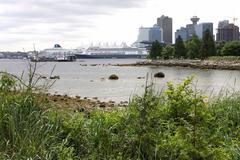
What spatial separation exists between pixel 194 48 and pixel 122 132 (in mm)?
121689

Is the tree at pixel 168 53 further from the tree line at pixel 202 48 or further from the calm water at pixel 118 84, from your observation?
the calm water at pixel 118 84

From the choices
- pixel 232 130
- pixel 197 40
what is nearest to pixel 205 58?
pixel 197 40

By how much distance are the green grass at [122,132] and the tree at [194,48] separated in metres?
118

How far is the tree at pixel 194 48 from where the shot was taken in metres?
124

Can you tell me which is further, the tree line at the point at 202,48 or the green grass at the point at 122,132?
the tree line at the point at 202,48

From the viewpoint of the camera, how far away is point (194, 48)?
4998 inches

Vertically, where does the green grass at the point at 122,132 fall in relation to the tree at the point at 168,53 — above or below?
above

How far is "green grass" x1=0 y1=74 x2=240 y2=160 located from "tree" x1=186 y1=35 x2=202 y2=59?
386 feet

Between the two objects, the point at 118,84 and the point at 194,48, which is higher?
the point at 194,48

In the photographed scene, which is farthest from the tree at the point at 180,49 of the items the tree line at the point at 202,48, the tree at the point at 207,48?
the tree at the point at 207,48

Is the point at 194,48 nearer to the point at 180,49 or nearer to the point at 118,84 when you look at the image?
the point at 180,49

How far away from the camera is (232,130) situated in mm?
8945

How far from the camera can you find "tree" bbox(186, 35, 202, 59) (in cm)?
12406

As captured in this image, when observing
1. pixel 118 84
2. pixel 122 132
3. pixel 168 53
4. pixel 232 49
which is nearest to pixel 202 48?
pixel 232 49
